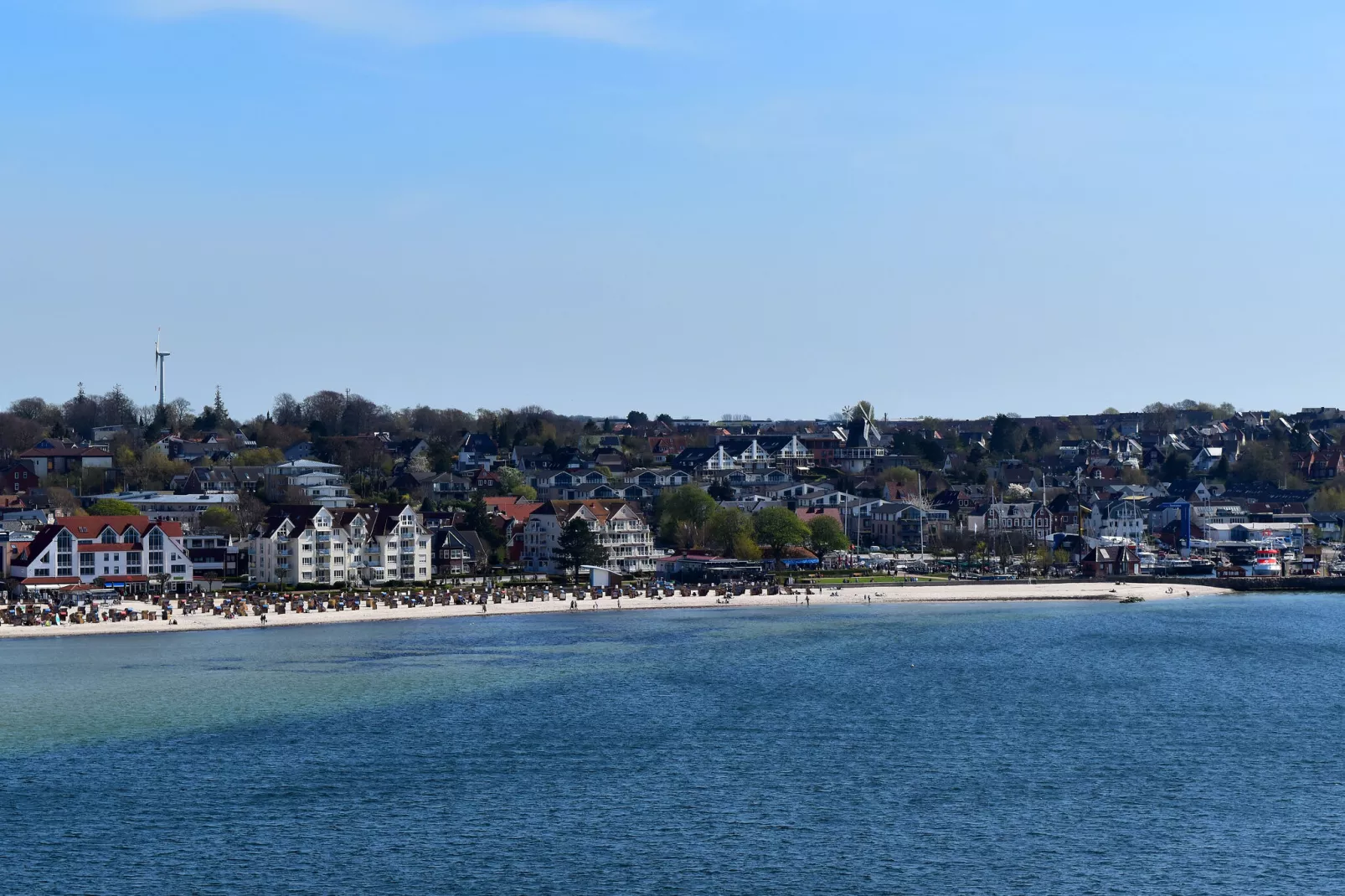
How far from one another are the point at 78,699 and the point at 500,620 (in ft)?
84.1

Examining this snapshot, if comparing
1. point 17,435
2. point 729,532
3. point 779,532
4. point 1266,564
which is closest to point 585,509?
point 729,532

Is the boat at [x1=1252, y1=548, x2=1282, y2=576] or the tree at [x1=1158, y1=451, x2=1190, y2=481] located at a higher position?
the tree at [x1=1158, y1=451, x2=1190, y2=481]

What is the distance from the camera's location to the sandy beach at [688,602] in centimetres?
6147

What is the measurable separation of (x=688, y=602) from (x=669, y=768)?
41322 millimetres

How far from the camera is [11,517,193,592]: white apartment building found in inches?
2832

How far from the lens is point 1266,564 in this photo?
92938 millimetres

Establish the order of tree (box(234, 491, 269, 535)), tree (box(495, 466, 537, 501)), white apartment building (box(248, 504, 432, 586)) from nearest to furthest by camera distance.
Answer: white apartment building (box(248, 504, 432, 586)) < tree (box(234, 491, 269, 535)) < tree (box(495, 466, 537, 501))

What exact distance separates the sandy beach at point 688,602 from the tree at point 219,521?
67.8 ft

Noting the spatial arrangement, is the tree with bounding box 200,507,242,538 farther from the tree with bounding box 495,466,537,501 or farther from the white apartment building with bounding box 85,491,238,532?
the tree with bounding box 495,466,537,501

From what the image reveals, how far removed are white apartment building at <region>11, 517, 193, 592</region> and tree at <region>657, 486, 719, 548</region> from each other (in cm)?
3193

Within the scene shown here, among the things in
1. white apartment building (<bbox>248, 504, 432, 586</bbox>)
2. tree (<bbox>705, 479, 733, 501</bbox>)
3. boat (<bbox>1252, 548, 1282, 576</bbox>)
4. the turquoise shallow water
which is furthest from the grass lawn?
tree (<bbox>705, 479, 733, 501</bbox>)

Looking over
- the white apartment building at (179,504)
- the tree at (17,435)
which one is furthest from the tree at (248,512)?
the tree at (17,435)

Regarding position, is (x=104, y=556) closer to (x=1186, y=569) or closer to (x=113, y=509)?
(x=113, y=509)

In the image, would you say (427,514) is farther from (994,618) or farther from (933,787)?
(933,787)
